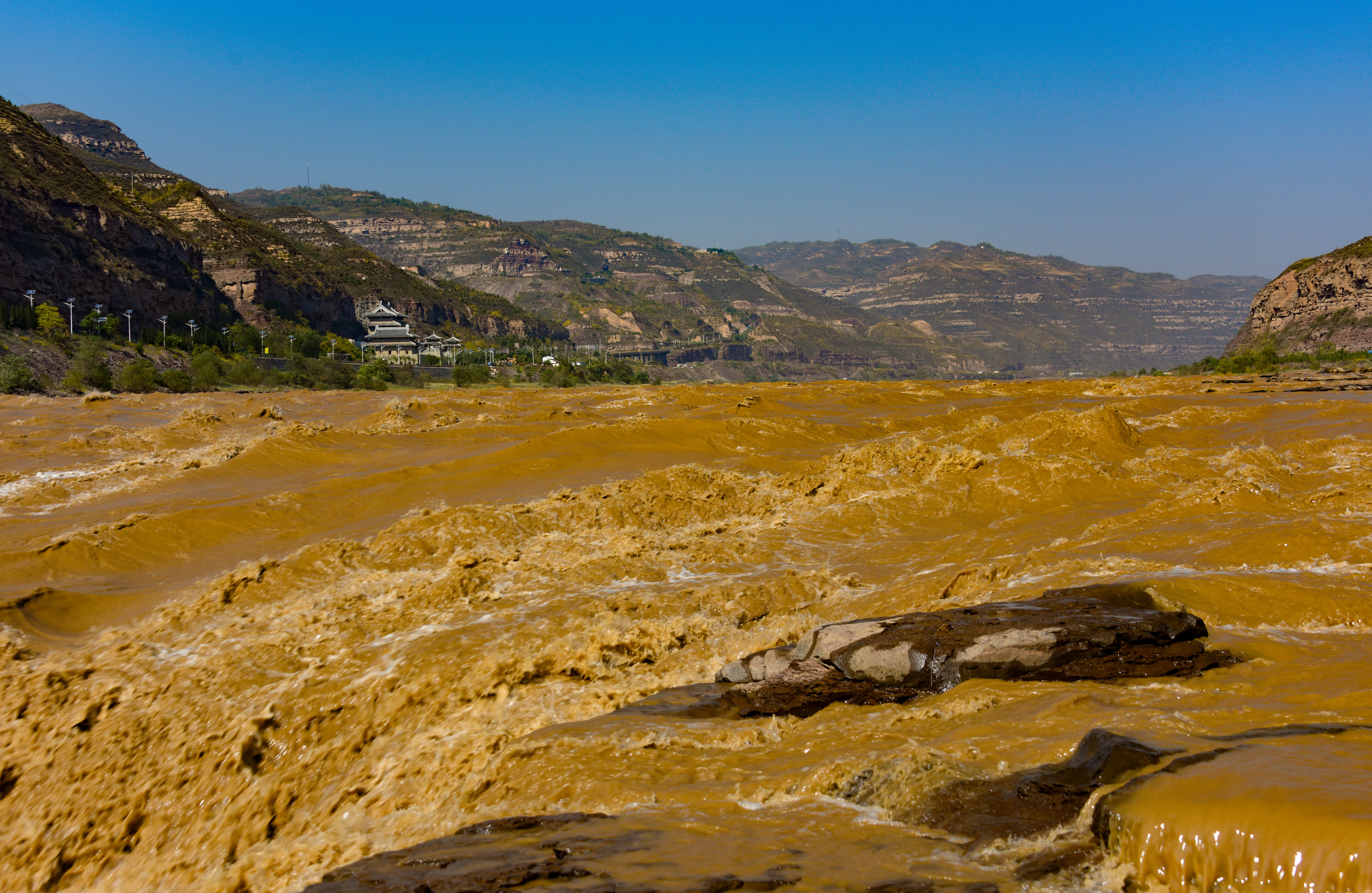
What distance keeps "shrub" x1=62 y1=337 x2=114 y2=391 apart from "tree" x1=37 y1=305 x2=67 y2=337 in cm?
961

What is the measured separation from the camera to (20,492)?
18344mm

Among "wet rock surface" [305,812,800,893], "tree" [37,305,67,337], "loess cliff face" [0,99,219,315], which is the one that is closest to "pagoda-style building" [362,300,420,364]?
"loess cliff face" [0,99,219,315]

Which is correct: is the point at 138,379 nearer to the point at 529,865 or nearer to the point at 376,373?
the point at 376,373

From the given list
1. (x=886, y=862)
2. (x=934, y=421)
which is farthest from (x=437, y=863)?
(x=934, y=421)

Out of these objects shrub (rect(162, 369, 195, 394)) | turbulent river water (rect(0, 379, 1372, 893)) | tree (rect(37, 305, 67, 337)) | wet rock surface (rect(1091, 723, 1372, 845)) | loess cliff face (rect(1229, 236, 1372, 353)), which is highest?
loess cliff face (rect(1229, 236, 1372, 353))

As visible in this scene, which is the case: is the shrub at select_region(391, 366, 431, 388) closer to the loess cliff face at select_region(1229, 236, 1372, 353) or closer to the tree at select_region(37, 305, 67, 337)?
the tree at select_region(37, 305, 67, 337)

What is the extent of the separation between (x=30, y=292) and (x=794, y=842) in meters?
84.0

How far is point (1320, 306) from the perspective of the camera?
10894cm

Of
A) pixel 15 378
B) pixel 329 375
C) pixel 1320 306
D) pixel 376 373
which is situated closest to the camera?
pixel 15 378

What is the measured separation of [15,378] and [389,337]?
72665mm

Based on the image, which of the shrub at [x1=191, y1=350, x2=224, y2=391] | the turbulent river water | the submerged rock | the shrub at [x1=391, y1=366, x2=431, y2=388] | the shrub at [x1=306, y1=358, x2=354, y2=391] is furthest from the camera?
the shrub at [x1=391, y1=366, x2=431, y2=388]

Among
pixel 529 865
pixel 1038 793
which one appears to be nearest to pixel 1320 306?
pixel 1038 793

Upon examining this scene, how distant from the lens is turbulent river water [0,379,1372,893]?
4.66 metres

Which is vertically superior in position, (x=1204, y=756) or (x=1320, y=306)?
(x=1320, y=306)
